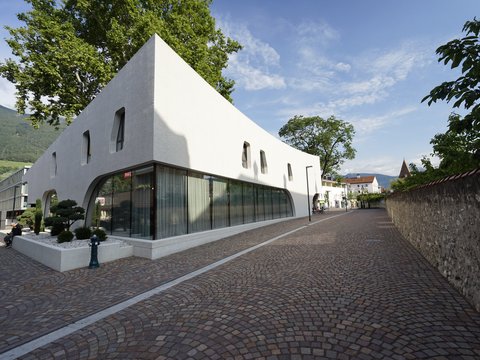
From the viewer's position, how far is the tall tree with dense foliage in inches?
672

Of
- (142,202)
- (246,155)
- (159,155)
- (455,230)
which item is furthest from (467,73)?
(246,155)

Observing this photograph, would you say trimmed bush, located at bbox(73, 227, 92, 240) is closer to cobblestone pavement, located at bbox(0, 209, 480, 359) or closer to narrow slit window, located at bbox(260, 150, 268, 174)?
cobblestone pavement, located at bbox(0, 209, 480, 359)

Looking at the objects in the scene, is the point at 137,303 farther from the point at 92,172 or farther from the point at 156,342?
the point at 92,172

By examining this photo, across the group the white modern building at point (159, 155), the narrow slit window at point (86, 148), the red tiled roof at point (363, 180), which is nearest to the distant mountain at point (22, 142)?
the narrow slit window at point (86, 148)

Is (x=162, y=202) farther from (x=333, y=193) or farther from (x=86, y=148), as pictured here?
(x=333, y=193)

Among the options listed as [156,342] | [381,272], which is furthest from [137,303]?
[381,272]

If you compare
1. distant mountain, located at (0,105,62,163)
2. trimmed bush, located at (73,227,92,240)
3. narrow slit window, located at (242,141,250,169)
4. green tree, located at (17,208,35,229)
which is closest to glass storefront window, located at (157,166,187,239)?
trimmed bush, located at (73,227,92,240)

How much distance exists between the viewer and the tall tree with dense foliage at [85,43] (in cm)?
1706

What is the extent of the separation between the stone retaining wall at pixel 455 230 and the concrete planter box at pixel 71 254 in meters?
10.3

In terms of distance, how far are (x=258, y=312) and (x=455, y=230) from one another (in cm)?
436

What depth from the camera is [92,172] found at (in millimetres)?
13375

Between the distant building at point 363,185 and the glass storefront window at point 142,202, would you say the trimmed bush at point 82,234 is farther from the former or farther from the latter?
the distant building at point 363,185

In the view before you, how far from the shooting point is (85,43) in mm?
18281

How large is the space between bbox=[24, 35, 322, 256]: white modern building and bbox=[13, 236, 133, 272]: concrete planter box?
109 centimetres
